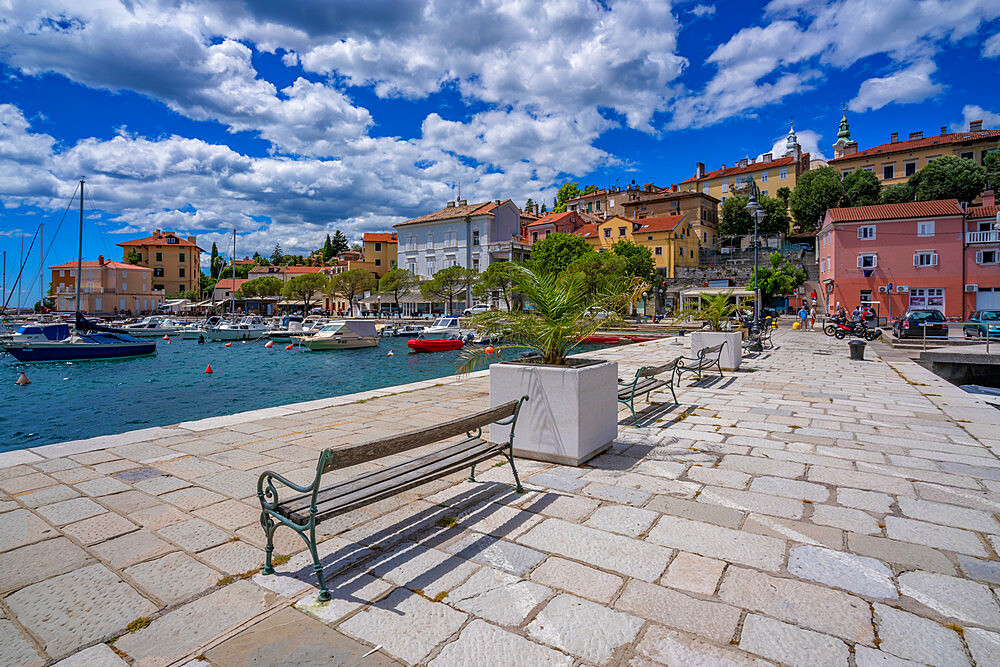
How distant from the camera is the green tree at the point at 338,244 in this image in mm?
107688

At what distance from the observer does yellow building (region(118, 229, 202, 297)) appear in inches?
3607

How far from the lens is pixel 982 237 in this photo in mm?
35969

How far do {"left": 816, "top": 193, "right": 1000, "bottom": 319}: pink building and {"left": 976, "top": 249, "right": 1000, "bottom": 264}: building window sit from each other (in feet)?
0.17

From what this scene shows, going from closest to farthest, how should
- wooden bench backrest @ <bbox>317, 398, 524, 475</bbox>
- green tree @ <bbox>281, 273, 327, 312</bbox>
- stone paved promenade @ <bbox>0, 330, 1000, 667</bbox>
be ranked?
stone paved promenade @ <bbox>0, 330, 1000, 667</bbox> → wooden bench backrest @ <bbox>317, 398, 524, 475</bbox> → green tree @ <bbox>281, 273, 327, 312</bbox>

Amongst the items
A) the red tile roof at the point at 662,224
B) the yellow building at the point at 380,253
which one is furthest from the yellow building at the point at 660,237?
the yellow building at the point at 380,253

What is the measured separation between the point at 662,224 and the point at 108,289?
273 feet

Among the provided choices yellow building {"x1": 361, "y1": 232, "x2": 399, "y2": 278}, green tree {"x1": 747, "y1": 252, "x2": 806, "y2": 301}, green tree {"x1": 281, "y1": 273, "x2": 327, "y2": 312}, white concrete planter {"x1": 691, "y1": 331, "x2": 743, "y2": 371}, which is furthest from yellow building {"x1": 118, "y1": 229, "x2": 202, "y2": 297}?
white concrete planter {"x1": 691, "y1": 331, "x2": 743, "y2": 371}

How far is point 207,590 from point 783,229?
235ft

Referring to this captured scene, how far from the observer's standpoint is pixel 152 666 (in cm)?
215

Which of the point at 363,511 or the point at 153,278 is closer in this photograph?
the point at 363,511

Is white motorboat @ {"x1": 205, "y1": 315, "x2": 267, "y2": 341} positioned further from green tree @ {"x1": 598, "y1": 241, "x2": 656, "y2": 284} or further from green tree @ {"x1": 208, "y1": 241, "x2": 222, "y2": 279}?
green tree @ {"x1": 208, "y1": 241, "x2": 222, "y2": 279}

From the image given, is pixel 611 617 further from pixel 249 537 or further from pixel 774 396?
pixel 774 396

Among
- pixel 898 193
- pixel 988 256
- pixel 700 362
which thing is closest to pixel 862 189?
pixel 898 193

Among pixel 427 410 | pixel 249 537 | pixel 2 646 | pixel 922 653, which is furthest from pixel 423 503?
pixel 427 410
